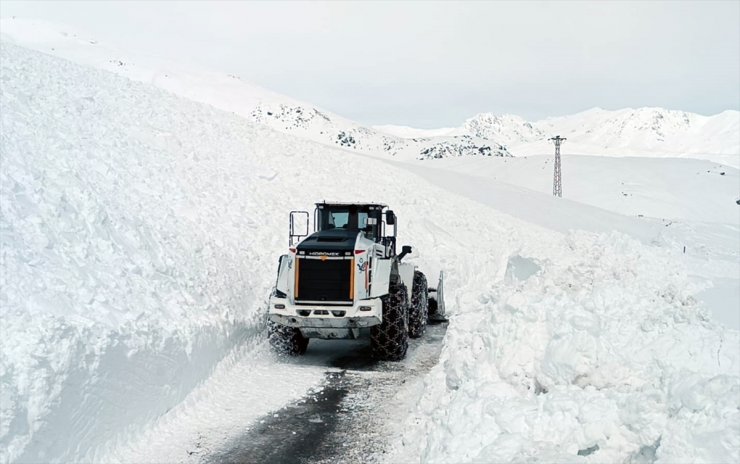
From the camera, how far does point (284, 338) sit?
33.4 ft

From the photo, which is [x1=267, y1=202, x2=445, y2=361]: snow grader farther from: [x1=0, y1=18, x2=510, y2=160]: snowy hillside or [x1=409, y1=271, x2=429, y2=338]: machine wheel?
[x1=0, y1=18, x2=510, y2=160]: snowy hillside

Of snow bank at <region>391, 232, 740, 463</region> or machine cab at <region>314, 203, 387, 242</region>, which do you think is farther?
machine cab at <region>314, 203, 387, 242</region>

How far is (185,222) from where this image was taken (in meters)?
13.0

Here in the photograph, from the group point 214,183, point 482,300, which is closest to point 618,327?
point 482,300

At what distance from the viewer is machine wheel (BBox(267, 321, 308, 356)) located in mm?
10164

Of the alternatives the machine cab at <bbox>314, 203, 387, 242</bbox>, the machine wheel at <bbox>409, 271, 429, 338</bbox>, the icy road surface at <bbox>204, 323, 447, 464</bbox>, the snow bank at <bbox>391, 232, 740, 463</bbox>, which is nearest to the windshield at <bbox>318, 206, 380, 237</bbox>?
the machine cab at <bbox>314, 203, 387, 242</bbox>

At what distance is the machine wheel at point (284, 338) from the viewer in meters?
10.2

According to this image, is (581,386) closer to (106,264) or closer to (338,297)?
(338,297)

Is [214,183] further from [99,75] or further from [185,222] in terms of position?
[99,75]

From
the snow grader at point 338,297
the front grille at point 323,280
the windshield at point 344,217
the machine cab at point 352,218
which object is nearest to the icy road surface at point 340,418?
the snow grader at point 338,297

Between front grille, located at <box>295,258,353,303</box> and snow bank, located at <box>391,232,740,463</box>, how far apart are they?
205 cm

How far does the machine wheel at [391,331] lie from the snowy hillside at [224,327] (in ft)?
3.37

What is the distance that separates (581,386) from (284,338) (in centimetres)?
560

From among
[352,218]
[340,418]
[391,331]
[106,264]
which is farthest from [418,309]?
[106,264]
